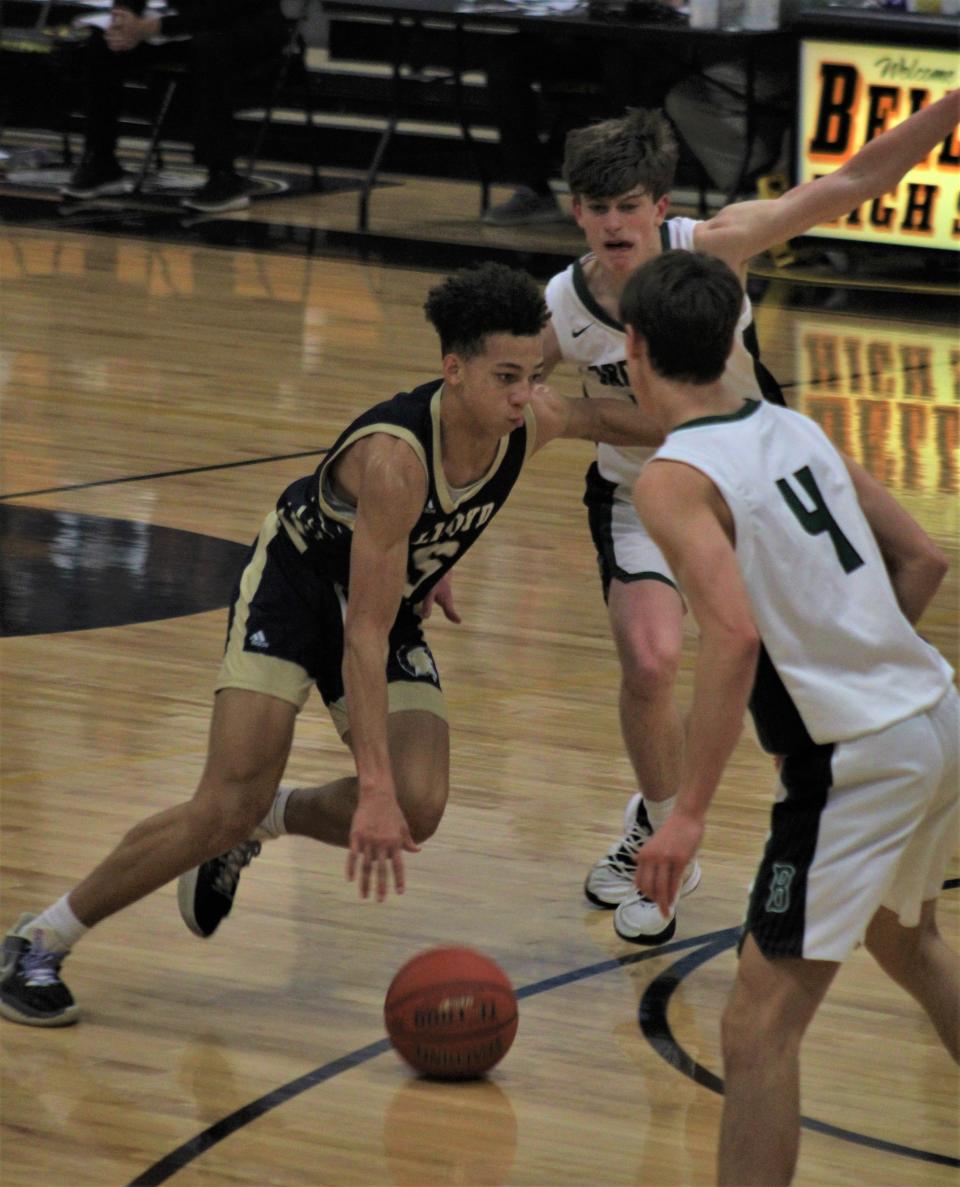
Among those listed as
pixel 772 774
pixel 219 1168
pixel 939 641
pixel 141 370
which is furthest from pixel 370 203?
pixel 219 1168

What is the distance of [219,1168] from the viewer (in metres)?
3.34

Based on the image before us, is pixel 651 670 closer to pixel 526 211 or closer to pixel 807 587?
pixel 807 587

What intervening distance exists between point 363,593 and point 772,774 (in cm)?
207

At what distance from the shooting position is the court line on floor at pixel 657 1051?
3.41 meters

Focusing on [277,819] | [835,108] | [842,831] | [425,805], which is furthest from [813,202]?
[835,108]

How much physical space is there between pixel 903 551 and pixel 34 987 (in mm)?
1695

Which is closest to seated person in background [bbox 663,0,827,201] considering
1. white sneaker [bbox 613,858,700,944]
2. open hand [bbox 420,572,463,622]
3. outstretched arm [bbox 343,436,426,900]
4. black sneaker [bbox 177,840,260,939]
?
open hand [bbox 420,572,463,622]

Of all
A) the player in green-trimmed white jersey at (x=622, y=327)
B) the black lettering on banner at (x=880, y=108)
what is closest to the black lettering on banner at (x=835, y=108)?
the black lettering on banner at (x=880, y=108)

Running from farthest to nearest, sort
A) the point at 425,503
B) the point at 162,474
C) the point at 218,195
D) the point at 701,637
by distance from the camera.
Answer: the point at 218,195 < the point at 162,474 < the point at 425,503 < the point at 701,637

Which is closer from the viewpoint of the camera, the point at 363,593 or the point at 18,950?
the point at 363,593

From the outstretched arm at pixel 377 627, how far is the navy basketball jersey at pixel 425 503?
0.26ft

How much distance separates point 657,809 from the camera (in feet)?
14.8

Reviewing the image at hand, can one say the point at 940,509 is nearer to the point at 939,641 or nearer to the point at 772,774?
the point at 939,641

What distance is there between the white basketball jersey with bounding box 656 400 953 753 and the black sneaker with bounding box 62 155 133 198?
12.5m
